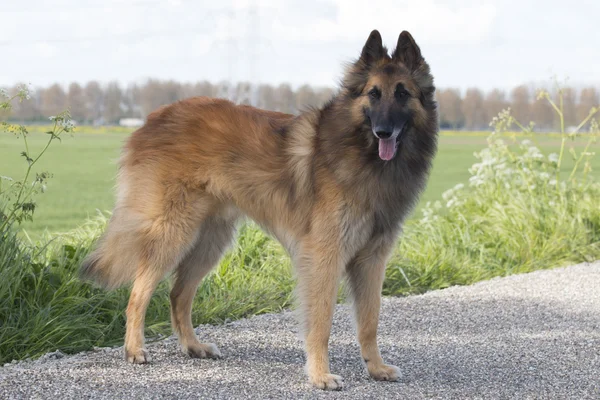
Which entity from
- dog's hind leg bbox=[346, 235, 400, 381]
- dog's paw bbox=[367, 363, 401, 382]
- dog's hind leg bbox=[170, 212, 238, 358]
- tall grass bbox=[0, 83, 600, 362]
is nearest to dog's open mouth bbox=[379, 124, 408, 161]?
dog's hind leg bbox=[346, 235, 400, 381]

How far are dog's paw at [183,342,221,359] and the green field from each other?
1.30 meters

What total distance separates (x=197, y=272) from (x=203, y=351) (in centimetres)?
50

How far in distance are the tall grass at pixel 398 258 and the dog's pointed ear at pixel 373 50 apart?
232 centimetres

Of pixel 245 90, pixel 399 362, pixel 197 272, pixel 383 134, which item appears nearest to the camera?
pixel 383 134

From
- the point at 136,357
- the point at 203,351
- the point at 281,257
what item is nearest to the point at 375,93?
the point at 203,351

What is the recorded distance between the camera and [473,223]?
8.41m

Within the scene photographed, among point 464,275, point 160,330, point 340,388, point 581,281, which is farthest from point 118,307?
point 581,281

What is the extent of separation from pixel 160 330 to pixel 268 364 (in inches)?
39.8

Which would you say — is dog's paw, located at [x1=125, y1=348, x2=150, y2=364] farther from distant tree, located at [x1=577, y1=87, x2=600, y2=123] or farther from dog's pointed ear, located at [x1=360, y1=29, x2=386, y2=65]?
distant tree, located at [x1=577, y1=87, x2=600, y2=123]

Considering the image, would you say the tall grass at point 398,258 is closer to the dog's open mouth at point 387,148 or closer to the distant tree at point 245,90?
the dog's open mouth at point 387,148

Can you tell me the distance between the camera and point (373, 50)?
3955 millimetres

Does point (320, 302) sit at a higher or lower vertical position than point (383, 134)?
lower

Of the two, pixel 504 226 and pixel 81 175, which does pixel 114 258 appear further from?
pixel 81 175

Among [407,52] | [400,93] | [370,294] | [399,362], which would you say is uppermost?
[407,52]
